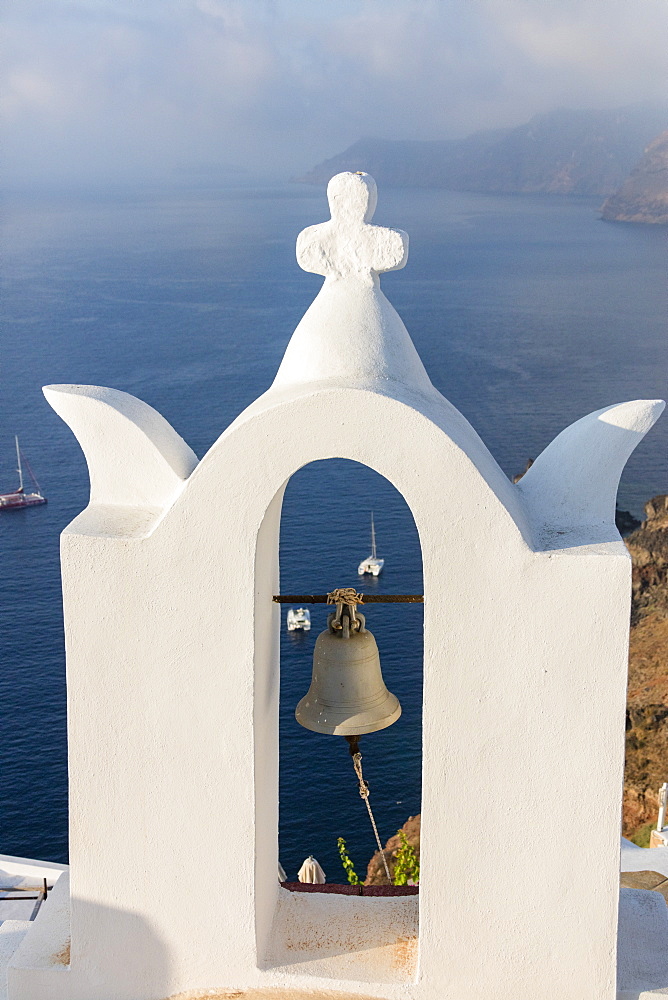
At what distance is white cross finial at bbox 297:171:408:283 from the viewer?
4332 mm

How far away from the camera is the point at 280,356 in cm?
6047

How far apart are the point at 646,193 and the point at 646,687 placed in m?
52.3

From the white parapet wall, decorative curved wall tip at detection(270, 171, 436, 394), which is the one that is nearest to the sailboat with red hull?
the white parapet wall

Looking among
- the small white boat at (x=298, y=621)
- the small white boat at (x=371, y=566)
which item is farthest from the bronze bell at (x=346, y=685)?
the small white boat at (x=371, y=566)

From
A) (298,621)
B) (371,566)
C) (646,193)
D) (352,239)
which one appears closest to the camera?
(352,239)

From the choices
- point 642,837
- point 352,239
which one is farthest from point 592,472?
point 642,837

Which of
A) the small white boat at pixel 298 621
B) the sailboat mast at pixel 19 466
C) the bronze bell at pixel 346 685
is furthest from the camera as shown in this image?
the sailboat mast at pixel 19 466

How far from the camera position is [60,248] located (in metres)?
81.1

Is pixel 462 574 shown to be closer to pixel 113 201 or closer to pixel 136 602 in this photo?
pixel 136 602

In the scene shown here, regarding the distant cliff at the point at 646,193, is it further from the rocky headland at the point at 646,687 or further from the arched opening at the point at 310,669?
the rocky headland at the point at 646,687

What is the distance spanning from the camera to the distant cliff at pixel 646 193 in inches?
2987

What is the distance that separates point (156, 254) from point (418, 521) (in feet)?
256

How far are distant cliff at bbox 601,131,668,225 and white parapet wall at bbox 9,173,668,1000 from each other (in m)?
76.9

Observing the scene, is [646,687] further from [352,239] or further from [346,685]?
[352,239]
